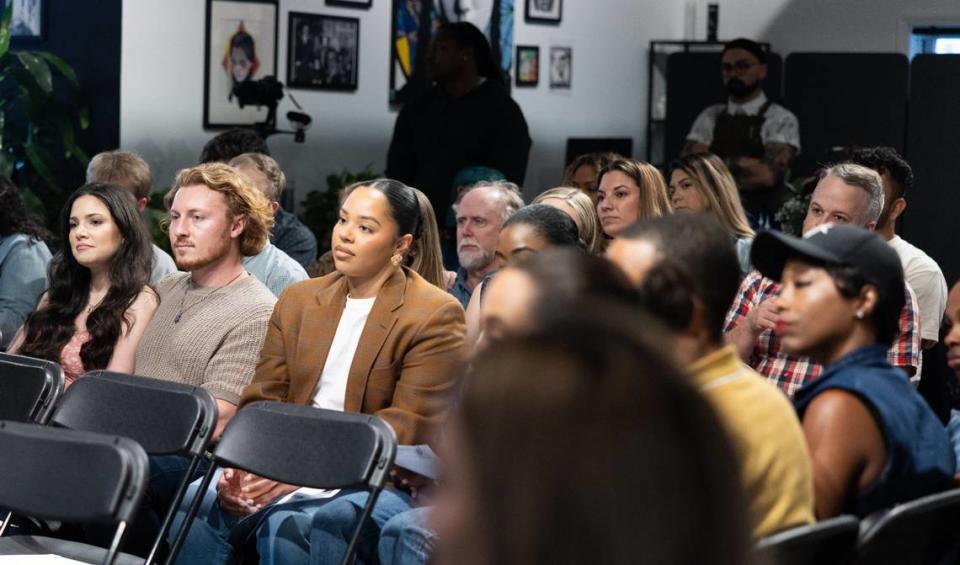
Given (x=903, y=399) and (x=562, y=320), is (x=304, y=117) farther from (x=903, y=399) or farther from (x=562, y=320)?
(x=562, y=320)

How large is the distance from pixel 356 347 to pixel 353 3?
188 inches

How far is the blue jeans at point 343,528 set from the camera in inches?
130

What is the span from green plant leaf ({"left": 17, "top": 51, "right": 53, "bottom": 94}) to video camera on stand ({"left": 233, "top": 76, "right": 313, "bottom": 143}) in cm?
97

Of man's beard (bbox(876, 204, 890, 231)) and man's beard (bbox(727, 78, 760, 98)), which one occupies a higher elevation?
man's beard (bbox(727, 78, 760, 98))

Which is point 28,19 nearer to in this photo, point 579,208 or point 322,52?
point 322,52

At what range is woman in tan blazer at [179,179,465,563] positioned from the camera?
356 cm

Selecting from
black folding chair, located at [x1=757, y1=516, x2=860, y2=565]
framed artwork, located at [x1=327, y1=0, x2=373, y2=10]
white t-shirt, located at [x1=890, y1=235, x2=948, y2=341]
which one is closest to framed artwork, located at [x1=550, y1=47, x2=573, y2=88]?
framed artwork, located at [x1=327, y1=0, x2=373, y2=10]

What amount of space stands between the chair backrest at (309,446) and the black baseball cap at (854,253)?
0.95m

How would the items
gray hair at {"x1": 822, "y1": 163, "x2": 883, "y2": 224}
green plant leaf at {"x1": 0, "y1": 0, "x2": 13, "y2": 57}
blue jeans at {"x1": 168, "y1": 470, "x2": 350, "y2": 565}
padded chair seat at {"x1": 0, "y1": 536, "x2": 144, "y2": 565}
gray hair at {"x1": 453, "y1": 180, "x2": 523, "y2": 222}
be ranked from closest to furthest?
1. padded chair seat at {"x1": 0, "y1": 536, "x2": 144, "y2": 565}
2. blue jeans at {"x1": 168, "y1": 470, "x2": 350, "y2": 565}
3. gray hair at {"x1": 822, "y1": 163, "x2": 883, "y2": 224}
4. gray hair at {"x1": 453, "y1": 180, "x2": 523, "y2": 222}
5. green plant leaf at {"x1": 0, "y1": 0, "x2": 13, "y2": 57}

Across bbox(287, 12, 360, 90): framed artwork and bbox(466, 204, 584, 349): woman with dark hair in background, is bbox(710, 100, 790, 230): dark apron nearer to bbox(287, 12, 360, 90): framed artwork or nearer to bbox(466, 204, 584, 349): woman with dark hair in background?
bbox(287, 12, 360, 90): framed artwork

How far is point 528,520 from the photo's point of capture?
2.43ft

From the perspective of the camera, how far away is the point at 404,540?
10.5 ft

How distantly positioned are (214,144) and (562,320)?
211 inches

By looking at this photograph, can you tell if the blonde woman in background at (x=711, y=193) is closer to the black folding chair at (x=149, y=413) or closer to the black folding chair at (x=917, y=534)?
the black folding chair at (x=149, y=413)
